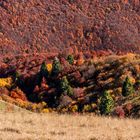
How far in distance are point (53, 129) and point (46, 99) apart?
491 ft

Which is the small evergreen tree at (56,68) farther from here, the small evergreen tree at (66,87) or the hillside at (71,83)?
the small evergreen tree at (66,87)

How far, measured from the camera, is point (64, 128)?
683 inches

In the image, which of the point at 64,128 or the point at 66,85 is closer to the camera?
the point at 64,128

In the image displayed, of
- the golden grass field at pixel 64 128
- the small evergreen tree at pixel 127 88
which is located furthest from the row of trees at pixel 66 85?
the golden grass field at pixel 64 128

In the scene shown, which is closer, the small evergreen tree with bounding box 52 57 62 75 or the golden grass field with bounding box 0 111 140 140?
the golden grass field with bounding box 0 111 140 140

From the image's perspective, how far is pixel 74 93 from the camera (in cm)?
16275

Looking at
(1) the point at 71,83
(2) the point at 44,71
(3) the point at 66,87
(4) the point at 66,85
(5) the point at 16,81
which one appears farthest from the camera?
(5) the point at 16,81

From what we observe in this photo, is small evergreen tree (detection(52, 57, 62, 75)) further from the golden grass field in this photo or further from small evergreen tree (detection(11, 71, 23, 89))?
the golden grass field

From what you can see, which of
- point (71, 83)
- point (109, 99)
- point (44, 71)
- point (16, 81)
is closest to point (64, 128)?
point (109, 99)

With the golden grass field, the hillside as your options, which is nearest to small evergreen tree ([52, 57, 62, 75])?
the hillside

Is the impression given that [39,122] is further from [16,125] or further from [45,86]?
[45,86]

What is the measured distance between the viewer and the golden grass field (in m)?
15.6

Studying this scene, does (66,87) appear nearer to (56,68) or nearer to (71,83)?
(71,83)

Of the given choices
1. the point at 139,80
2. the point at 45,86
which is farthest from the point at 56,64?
the point at 139,80
